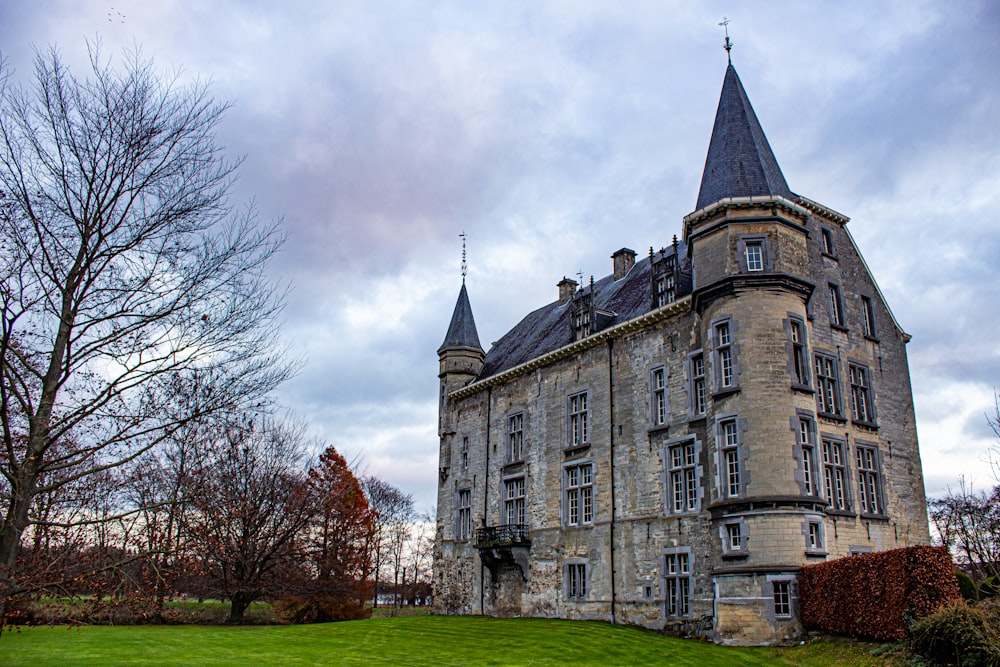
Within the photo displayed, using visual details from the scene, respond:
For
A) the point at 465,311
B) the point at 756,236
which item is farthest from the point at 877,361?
the point at 465,311

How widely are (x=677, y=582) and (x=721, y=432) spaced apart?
4.96m

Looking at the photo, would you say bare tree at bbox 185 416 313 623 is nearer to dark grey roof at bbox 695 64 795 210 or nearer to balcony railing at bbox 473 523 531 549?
balcony railing at bbox 473 523 531 549

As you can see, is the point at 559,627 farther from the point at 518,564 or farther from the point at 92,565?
the point at 92,565

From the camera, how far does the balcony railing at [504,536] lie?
28.8 metres

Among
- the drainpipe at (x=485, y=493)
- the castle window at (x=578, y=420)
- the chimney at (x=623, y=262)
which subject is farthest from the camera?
the chimney at (x=623, y=262)

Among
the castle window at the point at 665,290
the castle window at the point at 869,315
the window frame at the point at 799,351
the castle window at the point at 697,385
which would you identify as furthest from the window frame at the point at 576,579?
→ the castle window at the point at 869,315

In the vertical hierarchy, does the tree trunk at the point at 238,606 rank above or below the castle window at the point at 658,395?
below

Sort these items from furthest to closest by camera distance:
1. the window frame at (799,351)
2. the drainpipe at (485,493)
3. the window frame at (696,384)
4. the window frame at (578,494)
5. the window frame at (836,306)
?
the drainpipe at (485,493), the window frame at (578,494), the window frame at (836,306), the window frame at (696,384), the window frame at (799,351)

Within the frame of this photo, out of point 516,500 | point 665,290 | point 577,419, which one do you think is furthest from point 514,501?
point 665,290

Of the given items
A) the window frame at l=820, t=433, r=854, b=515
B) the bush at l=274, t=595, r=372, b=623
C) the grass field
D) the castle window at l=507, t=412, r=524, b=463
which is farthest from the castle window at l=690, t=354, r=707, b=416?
the bush at l=274, t=595, r=372, b=623

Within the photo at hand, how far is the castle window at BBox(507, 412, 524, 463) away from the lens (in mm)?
31062

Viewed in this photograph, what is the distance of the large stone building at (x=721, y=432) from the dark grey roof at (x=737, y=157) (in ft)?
0.22

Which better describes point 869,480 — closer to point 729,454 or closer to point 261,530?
point 729,454

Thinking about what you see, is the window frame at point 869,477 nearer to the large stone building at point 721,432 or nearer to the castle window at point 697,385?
the large stone building at point 721,432
